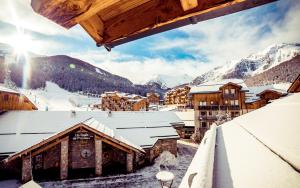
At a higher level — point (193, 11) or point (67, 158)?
point (193, 11)

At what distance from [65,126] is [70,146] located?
4943 millimetres

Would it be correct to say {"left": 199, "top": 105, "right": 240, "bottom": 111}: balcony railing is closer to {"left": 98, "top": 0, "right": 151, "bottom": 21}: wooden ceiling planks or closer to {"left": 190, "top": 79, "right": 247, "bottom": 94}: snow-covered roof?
{"left": 190, "top": 79, "right": 247, "bottom": 94}: snow-covered roof

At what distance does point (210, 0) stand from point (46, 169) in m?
20.3

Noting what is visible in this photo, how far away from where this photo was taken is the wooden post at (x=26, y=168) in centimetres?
1549

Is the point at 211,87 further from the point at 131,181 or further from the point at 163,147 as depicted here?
the point at 131,181

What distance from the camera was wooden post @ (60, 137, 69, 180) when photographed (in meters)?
15.9

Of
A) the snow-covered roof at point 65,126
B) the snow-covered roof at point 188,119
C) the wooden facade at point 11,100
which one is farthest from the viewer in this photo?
the snow-covered roof at point 188,119

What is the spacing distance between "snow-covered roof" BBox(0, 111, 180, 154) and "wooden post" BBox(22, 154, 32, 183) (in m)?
1.98

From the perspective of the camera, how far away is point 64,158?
53.4ft

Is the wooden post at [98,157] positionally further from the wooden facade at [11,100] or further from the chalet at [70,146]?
the wooden facade at [11,100]

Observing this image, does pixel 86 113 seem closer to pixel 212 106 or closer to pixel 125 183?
pixel 125 183

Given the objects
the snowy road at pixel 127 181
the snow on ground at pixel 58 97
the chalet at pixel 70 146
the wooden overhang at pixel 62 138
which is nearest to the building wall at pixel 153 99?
the snow on ground at pixel 58 97

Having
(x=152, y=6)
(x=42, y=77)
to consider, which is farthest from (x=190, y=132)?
(x=42, y=77)

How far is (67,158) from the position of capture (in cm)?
1639
